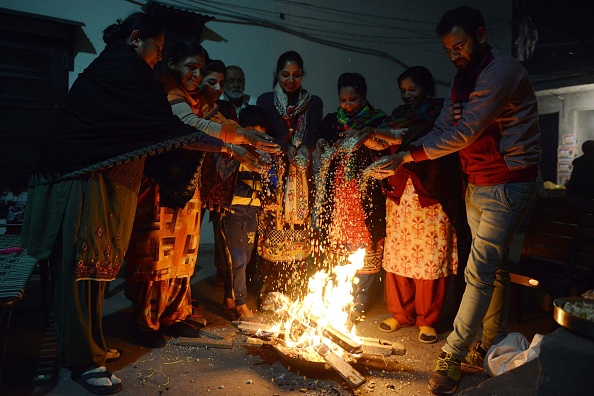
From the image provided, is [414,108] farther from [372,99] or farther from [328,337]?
[372,99]

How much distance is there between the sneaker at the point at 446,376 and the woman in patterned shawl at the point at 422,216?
2.60 ft

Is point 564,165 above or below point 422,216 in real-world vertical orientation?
above

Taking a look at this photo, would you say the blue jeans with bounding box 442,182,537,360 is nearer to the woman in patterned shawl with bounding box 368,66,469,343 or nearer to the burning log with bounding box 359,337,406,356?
the burning log with bounding box 359,337,406,356

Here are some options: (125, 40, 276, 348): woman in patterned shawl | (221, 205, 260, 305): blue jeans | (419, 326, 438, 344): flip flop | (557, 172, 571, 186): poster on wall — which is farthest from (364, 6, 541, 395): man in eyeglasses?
(557, 172, 571, 186): poster on wall

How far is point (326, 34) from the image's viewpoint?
9.12m

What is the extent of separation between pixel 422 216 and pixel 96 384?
2.85 meters

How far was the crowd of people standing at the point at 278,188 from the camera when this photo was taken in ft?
9.64

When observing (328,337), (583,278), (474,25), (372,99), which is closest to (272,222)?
(328,337)

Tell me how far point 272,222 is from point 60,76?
14.7ft

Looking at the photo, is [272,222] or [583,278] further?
[272,222]

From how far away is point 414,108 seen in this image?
4109 millimetres

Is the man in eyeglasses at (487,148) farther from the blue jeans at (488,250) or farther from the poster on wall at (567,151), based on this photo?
the poster on wall at (567,151)

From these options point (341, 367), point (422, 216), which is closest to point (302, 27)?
point (422, 216)

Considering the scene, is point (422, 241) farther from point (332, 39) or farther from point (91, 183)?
point (332, 39)
